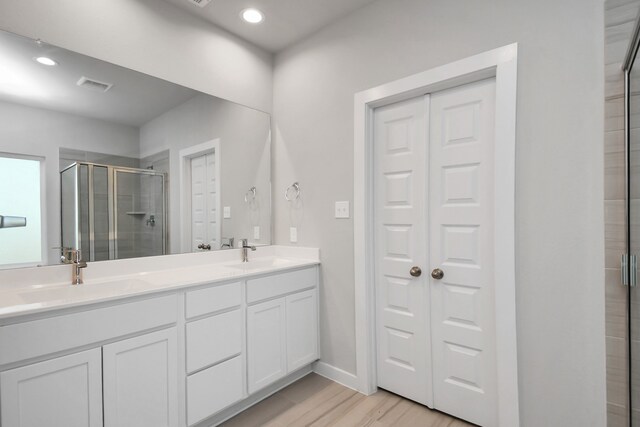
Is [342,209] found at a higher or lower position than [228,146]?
lower

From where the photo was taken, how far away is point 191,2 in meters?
2.09

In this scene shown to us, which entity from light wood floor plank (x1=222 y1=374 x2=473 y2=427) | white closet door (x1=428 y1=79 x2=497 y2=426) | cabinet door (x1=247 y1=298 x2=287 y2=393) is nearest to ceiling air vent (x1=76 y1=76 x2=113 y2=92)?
cabinet door (x1=247 y1=298 x2=287 y2=393)

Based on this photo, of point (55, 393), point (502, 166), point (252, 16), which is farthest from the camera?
point (252, 16)

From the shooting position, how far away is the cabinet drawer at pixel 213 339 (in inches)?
65.8

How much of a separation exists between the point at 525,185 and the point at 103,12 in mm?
2498

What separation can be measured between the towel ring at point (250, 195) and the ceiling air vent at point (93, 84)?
115 cm

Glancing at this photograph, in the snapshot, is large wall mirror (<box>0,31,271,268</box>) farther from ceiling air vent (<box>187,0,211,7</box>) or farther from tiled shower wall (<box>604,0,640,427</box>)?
tiled shower wall (<box>604,0,640,427</box>)

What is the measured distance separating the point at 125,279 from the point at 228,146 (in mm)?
1191

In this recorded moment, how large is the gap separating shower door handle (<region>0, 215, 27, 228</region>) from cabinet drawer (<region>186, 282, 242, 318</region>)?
0.87 meters

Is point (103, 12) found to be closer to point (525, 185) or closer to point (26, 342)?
point (26, 342)

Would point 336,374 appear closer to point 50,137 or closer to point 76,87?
point 50,137

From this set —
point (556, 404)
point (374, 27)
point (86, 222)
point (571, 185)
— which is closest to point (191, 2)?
point (374, 27)

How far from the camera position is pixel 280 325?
2154 mm

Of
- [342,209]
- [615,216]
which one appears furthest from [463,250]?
[342,209]
